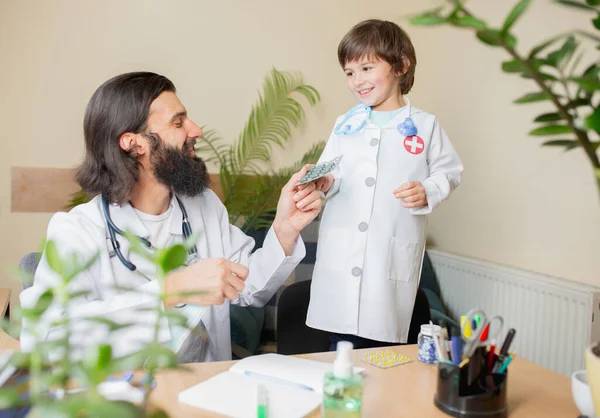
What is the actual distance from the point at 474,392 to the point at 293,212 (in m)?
0.93

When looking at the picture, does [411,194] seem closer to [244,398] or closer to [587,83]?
[244,398]

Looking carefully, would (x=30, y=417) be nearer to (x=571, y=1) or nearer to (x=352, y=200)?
(x=571, y=1)

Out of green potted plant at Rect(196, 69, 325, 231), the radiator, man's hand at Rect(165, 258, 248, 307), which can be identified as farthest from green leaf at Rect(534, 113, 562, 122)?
green potted plant at Rect(196, 69, 325, 231)

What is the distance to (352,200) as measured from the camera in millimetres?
2137

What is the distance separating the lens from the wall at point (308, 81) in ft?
9.12

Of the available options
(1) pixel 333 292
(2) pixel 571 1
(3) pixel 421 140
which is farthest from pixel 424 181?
(2) pixel 571 1

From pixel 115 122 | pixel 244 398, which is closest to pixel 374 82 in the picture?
pixel 115 122

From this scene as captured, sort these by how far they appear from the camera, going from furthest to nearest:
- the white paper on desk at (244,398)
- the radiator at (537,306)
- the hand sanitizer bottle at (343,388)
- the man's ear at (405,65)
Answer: the radiator at (537,306) → the man's ear at (405,65) → the white paper on desk at (244,398) → the hand sanitizer bottle at (343,388)

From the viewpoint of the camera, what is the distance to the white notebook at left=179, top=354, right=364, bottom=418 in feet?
3.55

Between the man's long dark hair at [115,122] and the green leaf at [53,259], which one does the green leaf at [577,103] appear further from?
the man's long dark hair at [115,122]

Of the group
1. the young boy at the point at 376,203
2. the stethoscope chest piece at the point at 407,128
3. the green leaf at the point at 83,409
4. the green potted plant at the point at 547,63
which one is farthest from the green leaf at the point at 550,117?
the stethoscope chest piece at the point at 407,128

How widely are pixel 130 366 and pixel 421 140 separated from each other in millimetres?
1741

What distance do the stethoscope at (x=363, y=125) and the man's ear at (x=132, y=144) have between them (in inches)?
28.2

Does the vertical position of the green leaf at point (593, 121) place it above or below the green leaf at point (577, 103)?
below
